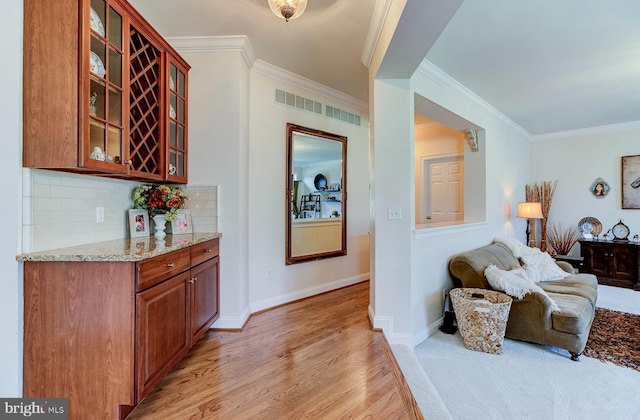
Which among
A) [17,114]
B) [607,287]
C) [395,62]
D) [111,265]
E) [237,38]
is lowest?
[607,287]

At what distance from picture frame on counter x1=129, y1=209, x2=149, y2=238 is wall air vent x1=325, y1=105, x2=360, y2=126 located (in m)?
2.39

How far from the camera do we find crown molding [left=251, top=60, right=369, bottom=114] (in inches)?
115

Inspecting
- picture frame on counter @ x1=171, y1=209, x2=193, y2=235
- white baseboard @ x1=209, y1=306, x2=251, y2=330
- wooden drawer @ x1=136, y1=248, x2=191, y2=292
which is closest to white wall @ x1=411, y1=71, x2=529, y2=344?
white baseboard @ x1=209, y1=306, x2=251, y2=330

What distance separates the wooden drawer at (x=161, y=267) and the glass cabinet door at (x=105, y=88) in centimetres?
61

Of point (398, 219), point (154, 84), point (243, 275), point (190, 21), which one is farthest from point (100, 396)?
point (190, 21)

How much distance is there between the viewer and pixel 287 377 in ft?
5.96

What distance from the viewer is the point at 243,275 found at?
267cm

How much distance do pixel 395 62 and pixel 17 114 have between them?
7.72ft

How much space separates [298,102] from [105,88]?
2011 millimetres

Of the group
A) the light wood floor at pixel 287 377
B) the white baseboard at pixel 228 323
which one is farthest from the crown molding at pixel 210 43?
the light wood floor at pixel 287 377

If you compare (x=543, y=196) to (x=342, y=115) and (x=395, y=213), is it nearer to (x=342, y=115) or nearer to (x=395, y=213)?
(x=342, y=115)

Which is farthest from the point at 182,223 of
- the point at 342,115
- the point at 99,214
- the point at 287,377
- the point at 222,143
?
the point at 342,115

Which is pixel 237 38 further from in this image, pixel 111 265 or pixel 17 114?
pixel 111 265

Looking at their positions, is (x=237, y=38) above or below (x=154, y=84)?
above
